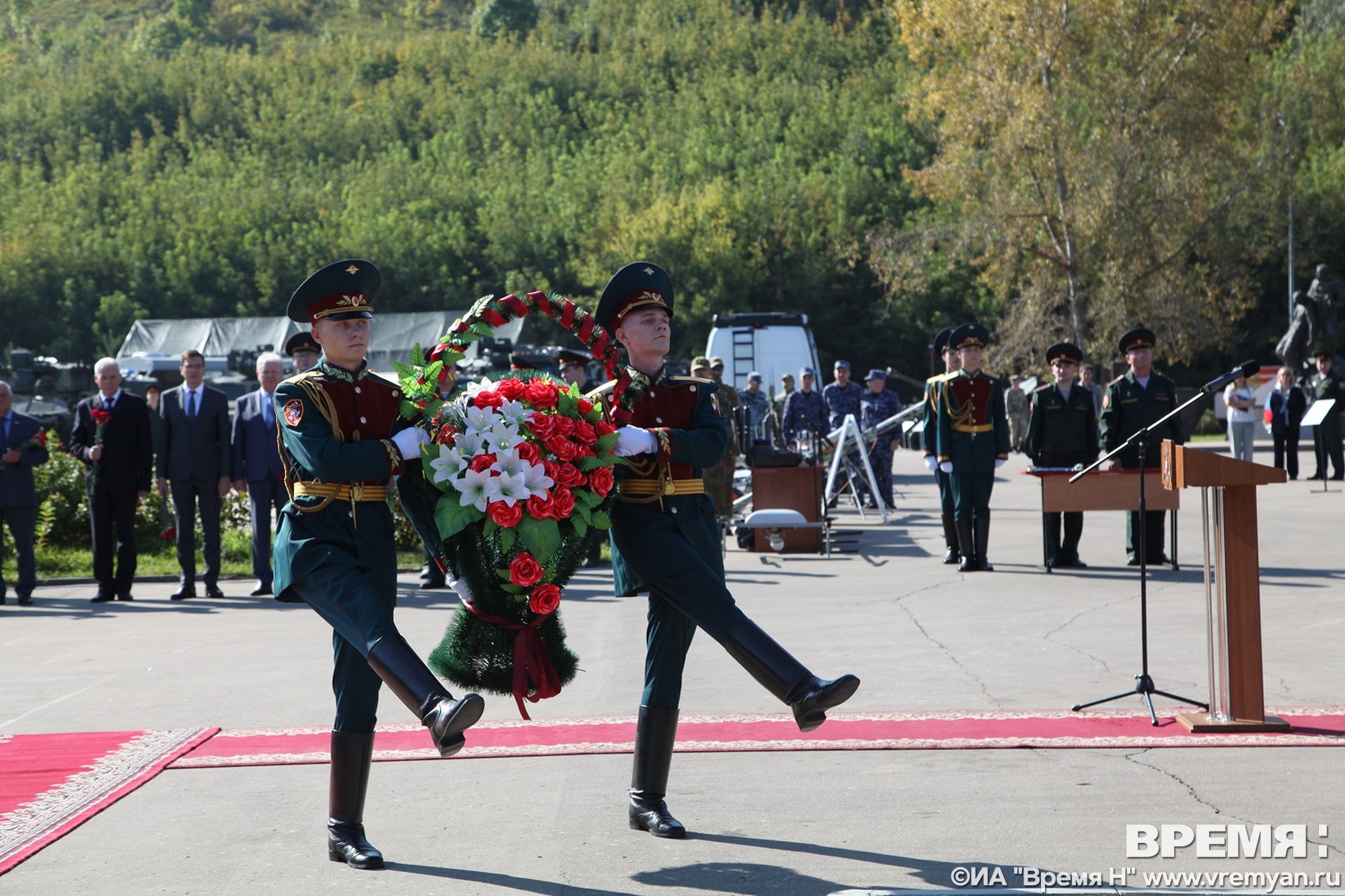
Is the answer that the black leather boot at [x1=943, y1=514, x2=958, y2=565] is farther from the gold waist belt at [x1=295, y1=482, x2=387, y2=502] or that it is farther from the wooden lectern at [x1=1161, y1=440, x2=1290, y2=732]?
the gold waist belt at [x1=295, y1=482, x2=387, y2=502]

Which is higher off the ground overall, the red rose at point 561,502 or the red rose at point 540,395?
the red rose at point 540,395

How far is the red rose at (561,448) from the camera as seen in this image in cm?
469

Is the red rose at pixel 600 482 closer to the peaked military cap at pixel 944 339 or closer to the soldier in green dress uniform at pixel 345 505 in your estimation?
the soldier in green dress uniform at pixel 345 505

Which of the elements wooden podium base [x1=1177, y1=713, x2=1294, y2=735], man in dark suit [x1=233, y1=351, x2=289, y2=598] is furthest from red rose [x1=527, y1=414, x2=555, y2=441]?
man in dark suit [x1=233, y1=351, x2=289, y2=598]

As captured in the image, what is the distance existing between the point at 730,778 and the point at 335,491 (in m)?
2.01

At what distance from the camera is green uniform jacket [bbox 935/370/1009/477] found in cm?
1261

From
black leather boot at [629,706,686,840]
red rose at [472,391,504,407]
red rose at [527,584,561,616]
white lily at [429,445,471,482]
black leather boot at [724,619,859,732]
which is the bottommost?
black leather boot at [629,706,686,840]

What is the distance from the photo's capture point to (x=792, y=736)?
632 centimetres

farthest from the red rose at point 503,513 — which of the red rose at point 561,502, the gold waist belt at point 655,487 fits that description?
the gold waist belt at point 655,487

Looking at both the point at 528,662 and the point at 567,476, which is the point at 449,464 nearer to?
the point at 567,476

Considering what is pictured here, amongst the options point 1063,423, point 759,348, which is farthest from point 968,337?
point 759,348

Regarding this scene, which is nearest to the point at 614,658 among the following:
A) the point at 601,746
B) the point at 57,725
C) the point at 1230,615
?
the point at 601,746

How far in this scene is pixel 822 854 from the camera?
458 centimetres

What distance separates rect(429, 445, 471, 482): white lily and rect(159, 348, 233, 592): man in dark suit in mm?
7970
